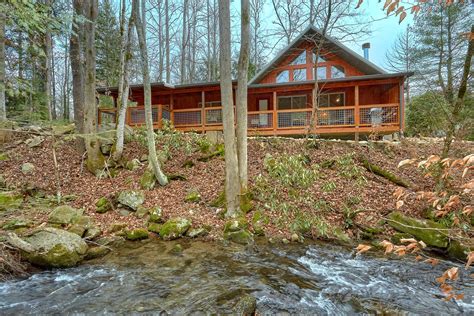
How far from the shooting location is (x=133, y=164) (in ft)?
29.8

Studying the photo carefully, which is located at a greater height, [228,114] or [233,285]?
[228,114]

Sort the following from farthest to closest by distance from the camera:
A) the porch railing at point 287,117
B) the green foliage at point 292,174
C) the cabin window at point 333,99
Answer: the cabin window at point 333,99, the porch railing at point 287,117, the green foliage at point 292,174

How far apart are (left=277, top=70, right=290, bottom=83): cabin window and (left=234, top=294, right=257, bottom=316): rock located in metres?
13.0

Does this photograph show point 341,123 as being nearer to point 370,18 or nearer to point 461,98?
point 370,18

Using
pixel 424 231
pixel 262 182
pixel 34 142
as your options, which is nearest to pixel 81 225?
pixel 262 182

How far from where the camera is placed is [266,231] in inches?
253

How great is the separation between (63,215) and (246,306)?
4.91 m

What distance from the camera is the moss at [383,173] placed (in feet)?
26.0

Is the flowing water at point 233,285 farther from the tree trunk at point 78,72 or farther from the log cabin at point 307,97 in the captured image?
the log cabin at point 307,97

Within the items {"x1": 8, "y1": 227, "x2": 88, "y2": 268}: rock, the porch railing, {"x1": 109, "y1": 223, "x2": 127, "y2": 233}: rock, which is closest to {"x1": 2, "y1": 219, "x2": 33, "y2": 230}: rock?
{"x1": 8, "y1": 227, "x2": 88, "y2": 268}: rock

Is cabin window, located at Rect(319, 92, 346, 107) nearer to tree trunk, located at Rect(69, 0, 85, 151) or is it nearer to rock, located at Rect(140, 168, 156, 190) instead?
rock, located at Rect(140, 168, 156, 190)

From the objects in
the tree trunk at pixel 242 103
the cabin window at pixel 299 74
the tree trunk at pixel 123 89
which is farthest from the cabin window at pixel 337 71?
the tree trunk at pixel 123 89

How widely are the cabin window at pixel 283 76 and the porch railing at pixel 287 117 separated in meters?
2.95

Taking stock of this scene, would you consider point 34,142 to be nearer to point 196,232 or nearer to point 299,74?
point 196,232
